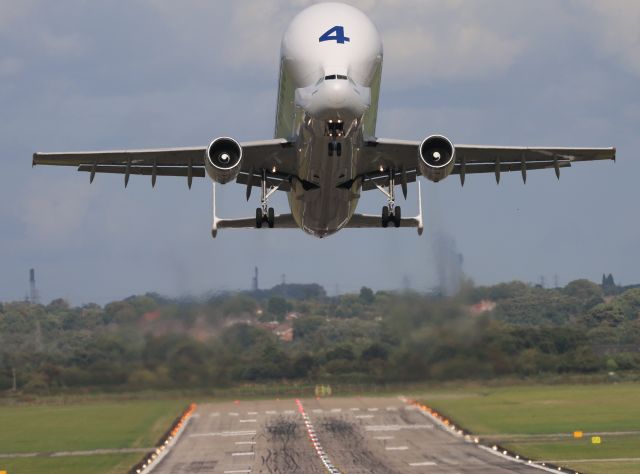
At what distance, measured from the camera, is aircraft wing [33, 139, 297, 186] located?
39969mm

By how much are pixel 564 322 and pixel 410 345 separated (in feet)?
59.6

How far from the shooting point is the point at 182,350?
6238cm

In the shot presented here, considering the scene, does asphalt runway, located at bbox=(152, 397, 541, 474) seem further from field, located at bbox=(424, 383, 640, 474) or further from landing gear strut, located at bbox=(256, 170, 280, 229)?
landing gear strut, located at bbox=(256, 170, 280, 229)

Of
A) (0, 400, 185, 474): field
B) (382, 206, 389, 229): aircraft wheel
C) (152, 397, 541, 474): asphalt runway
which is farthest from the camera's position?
(0, 400, 185, 474): field

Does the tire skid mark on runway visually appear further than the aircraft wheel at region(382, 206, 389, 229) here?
Yes

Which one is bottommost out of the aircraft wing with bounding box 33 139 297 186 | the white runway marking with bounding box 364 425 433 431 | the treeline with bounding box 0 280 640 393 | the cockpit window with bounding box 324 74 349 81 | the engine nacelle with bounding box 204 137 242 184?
the white runway marking with bounding box 364 425 433 431

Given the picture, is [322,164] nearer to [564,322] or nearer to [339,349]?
[339,349]

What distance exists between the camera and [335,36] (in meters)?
36.5

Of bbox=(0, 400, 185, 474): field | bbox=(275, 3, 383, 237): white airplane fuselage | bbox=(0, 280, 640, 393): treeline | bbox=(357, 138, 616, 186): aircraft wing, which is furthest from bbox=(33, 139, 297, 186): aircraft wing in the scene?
bbox=(0, 280, 640, 393): treeline

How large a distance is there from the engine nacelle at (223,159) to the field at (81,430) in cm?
2318

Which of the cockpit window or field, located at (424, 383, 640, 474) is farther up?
the cockpit window

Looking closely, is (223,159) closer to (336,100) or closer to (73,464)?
(336,100)

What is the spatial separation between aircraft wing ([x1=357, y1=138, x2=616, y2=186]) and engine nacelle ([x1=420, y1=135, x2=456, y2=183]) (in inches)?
13.0

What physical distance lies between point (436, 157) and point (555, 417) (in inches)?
1455
